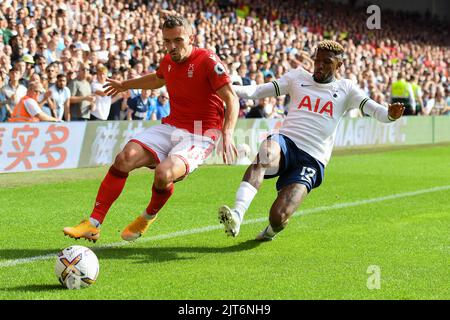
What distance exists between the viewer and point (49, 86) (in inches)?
605

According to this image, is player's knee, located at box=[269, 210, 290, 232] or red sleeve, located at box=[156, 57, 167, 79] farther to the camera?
red sleeve, located at box=[156, 57, 167, 79]

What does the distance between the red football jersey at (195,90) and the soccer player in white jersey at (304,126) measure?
1.18 ft

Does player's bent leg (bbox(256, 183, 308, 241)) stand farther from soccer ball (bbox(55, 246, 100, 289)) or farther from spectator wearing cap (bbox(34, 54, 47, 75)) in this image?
spectator wearing cap (bbox(34, 54, 47, 75))

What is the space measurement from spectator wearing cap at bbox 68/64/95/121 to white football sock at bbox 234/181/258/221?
9.03 m

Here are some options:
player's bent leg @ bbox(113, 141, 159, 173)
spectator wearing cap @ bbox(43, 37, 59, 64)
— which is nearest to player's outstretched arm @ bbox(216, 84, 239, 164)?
player's bent leg @ bbox(113, 141, 159, 173)

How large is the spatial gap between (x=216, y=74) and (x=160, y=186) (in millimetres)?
1100

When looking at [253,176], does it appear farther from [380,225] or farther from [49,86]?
[49,86]

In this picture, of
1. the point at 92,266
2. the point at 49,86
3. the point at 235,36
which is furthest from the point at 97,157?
the point at 235,36

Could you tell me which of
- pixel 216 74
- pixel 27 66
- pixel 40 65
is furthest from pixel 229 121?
pixel 27 66

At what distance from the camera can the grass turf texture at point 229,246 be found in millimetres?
5852

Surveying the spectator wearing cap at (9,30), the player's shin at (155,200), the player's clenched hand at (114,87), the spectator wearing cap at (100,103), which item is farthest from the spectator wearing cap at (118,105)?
the player's shin at (155,200)

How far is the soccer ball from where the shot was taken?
18.9ft

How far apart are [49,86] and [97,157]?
1.62 m
